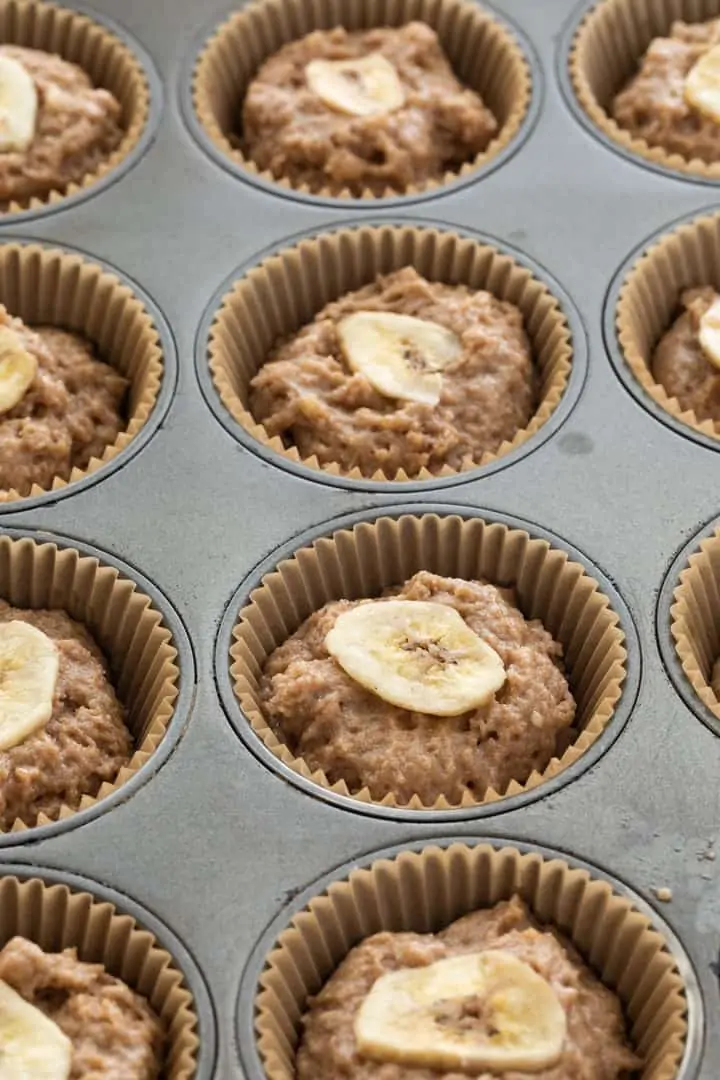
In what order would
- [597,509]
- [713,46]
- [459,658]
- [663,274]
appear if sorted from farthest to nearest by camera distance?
[713,46] → [663,274] → [597,509] → [459,658]

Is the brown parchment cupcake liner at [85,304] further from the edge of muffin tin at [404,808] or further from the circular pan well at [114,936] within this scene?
the circular pan well at [114,936]

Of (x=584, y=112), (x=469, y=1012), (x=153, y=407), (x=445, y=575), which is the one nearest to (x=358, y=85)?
(x=584, y=112)

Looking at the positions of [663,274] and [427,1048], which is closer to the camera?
[427,1048]

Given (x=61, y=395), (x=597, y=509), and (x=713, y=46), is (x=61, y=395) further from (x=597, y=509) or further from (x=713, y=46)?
(x=713, y=46)

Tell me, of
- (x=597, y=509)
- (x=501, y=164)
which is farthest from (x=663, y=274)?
(x=597, y=509)

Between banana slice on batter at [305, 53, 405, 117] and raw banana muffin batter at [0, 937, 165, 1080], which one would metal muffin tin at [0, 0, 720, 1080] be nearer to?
raw banana muffin batter at [0, 937, 165, 1080]

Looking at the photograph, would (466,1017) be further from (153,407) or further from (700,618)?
(153,407)

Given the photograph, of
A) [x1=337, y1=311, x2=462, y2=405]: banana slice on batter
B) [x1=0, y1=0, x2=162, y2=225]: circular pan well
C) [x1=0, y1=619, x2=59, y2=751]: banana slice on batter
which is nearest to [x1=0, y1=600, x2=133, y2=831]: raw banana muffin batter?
[x1=0, y1=619, x2=59, y2=751]: banana slice on batter
